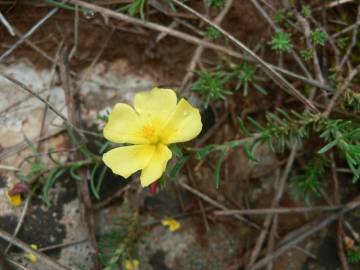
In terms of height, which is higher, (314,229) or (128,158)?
(128,158)

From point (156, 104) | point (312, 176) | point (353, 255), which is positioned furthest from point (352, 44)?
point (156, 104)

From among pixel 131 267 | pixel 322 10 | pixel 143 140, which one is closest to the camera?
pixel 143 140

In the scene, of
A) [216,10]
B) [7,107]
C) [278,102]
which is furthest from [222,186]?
[7,107]

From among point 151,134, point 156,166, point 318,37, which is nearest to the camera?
point 156,166

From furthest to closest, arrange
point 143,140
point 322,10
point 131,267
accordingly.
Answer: point 322,10, point 131,267, point 143,140

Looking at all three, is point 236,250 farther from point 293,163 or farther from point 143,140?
point 143,140

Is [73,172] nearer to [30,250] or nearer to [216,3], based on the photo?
[30,250]
